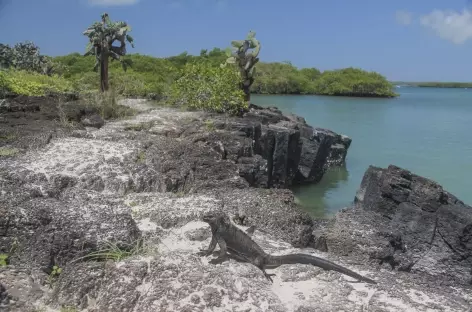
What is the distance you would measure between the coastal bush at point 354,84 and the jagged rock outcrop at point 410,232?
169 feet

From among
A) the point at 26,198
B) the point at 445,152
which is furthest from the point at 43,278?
the point at 445,152

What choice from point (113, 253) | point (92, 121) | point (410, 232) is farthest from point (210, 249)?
point (92, 121)

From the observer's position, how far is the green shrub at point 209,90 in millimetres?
13516

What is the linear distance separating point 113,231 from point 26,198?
1.08 metres

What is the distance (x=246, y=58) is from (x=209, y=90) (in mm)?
2908

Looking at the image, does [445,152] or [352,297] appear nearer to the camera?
[352,297]

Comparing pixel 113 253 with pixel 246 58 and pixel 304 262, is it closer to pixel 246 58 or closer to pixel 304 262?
pixel 304 262

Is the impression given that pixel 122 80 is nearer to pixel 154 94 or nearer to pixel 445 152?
pixel 154 94

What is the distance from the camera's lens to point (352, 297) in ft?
11.7

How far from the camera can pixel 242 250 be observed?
3996 mm

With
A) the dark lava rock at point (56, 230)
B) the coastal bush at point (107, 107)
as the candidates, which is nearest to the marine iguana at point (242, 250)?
the dark lava rock at point (56, 230)

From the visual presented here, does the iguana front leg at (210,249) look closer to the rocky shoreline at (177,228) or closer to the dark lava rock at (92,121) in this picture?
the rocky shoreline at (177,228)

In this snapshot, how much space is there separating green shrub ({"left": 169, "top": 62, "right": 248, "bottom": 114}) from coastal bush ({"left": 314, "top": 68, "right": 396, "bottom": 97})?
45.3 m

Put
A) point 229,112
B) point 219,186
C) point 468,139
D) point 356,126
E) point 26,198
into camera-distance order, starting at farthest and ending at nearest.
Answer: point 356,126 < point 468,139 < point 229,112 < point 219,186 < point 26,198
